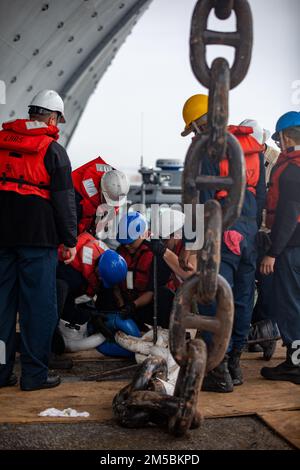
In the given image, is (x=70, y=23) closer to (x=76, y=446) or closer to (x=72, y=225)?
(x=72, y=225)

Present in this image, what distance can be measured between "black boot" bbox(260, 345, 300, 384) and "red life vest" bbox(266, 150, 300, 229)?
0.92 meters

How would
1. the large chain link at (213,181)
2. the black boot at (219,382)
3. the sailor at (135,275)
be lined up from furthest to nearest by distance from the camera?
the sailor at (135,275)
the black boot at (219,382)
the large chain link at (213,181)

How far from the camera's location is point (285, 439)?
2.44m

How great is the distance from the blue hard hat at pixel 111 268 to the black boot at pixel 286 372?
4.29 ft

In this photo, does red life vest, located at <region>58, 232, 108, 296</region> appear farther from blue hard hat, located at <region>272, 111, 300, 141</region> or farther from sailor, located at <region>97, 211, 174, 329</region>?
blue hard hat, located at <region>272, 111, 300, 141</region>

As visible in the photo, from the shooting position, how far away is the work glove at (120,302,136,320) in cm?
430

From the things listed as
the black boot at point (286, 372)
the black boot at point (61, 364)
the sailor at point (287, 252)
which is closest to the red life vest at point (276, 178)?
the sailor at point (287, 252)

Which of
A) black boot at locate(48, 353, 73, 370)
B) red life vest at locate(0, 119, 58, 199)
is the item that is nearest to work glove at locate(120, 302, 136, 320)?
black boot at locate(48, 353, 73, 370)

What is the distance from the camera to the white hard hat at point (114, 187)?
4.56m

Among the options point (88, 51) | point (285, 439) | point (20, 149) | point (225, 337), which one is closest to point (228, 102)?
point (225, 337)

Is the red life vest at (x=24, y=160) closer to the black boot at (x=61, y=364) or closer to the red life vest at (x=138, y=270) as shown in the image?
the black boot at (x=61, y=364)

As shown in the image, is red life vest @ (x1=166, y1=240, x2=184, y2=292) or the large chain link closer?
the large chain link
